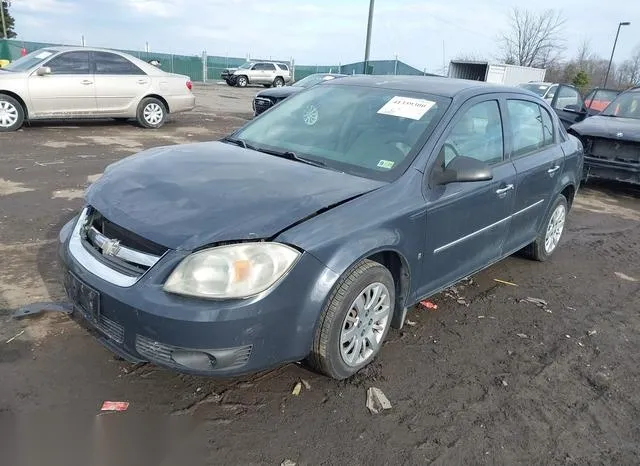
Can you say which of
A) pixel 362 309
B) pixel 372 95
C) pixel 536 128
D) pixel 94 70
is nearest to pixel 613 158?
pixel 536 128

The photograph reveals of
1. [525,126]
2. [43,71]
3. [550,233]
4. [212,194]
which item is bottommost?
[550,233]

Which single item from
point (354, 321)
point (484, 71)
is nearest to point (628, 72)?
point (484, 71)

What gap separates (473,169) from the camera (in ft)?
10.5

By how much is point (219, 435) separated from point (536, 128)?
12.1 ft

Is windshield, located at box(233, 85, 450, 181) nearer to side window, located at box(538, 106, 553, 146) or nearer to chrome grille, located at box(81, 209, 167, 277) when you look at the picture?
chrome grille, located at box(81, 209, 167, 277)

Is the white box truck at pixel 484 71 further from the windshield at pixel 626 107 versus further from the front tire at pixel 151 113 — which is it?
the front tire at pixel 151 113

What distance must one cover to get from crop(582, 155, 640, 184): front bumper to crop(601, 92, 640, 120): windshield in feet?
4.83

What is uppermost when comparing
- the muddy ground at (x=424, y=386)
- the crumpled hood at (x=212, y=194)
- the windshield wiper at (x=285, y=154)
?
the windshield wiper at (x=285, y=154)

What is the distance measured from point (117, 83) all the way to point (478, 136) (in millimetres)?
9352

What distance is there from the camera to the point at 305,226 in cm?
262

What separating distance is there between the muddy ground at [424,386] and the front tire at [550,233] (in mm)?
353

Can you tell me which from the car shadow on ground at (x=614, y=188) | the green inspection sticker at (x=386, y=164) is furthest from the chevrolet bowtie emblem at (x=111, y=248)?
the car shadow on ground at (x=614, y=188)

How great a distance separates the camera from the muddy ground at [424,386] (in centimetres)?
259

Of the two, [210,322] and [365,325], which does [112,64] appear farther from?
[210,322]
